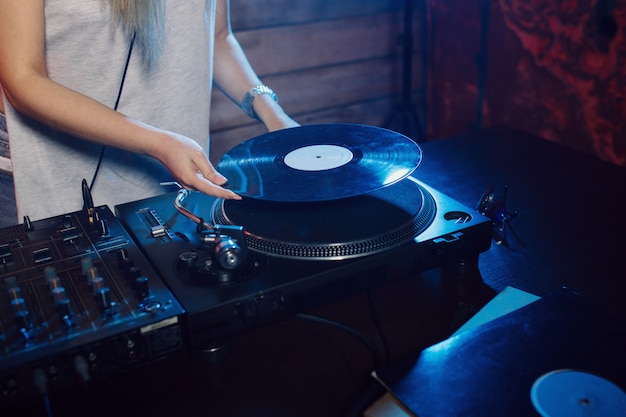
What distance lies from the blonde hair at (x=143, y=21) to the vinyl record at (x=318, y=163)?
333 millimetres

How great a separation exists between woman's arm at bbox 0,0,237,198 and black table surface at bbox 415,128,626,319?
58 centimetres

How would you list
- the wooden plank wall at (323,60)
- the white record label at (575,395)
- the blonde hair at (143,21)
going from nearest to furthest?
the white record label at (575,395) < the blonde hair at (143,21) < the wooden plank wall at (323,60)

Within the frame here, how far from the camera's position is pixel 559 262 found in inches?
43.3

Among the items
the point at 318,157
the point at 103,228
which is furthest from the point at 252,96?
the point at 103,228

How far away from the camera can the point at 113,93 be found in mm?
1324

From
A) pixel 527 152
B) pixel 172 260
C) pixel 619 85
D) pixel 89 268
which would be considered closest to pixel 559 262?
pixel 527 152

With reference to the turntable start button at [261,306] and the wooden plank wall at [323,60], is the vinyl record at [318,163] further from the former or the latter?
the wooden plank wall at [323,60]

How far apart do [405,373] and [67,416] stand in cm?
45

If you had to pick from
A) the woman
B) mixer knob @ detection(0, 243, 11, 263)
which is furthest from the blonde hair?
mixer knob @ detection(0, 243, 11, 263)

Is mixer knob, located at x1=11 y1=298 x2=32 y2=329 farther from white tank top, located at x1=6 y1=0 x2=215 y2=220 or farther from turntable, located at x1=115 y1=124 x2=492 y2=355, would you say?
white tank top, located at x1=6 y1=0 x2=215 y2=220

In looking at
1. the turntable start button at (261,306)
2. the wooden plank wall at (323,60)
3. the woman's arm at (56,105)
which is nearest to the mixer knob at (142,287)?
the turntable start button at (261,306)

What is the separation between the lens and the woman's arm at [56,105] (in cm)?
103

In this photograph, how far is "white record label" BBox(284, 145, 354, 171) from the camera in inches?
41.5

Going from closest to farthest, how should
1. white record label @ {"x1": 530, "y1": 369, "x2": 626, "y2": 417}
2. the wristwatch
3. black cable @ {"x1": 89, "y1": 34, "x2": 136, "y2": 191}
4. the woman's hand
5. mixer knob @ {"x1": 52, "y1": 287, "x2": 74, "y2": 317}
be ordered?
white record label @ {"x1": 530, "y1": 369, "x2": 626, "y2": 417}
mixer knob @ {"x1": 52, "y1": 287, "x2": 74, "y2": 317}
the woman's hand
black cable @ {"x1": 89, "y1": 34, "x2": 136, "y2": 191}
the wristwatch
